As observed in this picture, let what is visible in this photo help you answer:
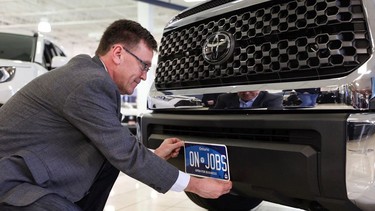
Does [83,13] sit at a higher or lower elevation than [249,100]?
higher

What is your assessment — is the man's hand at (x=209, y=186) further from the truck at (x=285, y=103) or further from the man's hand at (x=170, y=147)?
the man's hand at (x=170, y=147)

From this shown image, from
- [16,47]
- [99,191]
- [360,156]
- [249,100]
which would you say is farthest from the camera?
[16,47]

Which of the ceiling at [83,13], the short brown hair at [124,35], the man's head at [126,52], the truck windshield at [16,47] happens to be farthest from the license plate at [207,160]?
the ceiling at [83,13]

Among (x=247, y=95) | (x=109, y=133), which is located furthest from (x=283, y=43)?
(x=109, y=133)

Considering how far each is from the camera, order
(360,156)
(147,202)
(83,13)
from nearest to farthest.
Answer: (360,156) → (147,202) → (83,13)

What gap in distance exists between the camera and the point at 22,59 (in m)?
4.54

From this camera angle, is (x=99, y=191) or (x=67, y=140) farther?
(x=99, y=191)

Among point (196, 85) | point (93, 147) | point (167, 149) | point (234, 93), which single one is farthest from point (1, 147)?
point (234, 93)

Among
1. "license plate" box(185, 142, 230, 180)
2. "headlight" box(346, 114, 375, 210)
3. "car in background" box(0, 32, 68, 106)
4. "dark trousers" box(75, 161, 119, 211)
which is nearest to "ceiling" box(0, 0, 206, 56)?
"car in background" box(0, 32, 68, 106)

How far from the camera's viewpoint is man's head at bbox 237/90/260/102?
144cm

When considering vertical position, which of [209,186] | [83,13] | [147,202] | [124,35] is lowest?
[147,202]

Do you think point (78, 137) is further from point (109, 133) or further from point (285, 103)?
point (285, 103)

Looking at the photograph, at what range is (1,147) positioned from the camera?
1589mm

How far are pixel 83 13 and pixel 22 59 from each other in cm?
962
